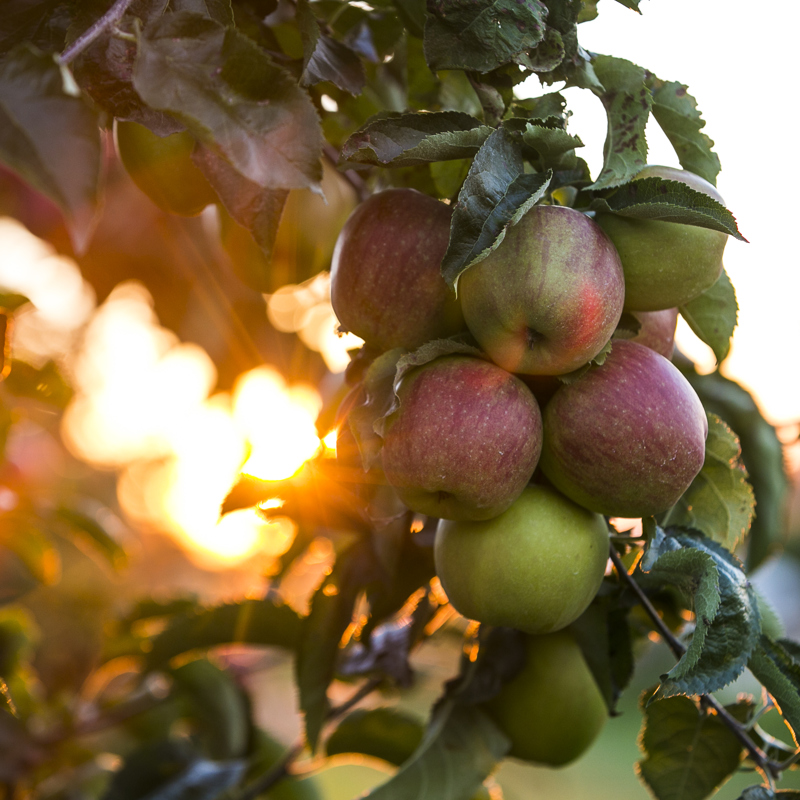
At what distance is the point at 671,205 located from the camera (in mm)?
552

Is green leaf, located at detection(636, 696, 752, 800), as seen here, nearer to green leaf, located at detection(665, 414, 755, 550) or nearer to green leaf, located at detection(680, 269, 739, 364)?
green leaf, located at detection(665, 414, 755, 550)

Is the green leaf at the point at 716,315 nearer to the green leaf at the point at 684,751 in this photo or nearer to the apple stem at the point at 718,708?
the apple stem at the point at 718,708

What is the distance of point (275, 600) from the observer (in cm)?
110

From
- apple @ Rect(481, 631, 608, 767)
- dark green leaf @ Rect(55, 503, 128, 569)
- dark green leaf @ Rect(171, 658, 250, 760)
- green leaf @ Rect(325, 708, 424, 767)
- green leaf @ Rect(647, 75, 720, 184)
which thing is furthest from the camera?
dark green leaf @ Rect(55, 503, 128, 569)

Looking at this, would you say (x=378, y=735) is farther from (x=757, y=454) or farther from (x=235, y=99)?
(x=235, y=99)

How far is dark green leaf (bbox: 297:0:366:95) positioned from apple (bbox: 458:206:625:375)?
23 centimetres

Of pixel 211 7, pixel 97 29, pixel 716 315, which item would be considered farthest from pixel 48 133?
pixel 716 315

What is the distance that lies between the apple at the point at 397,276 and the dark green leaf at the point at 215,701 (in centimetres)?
86

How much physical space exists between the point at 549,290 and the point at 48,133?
39cm

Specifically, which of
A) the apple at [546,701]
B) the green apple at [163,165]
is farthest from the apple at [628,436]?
the green apple at [163,165]

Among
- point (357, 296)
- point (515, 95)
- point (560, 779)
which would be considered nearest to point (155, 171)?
point (357, 296)

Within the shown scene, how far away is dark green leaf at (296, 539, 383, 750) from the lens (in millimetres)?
890

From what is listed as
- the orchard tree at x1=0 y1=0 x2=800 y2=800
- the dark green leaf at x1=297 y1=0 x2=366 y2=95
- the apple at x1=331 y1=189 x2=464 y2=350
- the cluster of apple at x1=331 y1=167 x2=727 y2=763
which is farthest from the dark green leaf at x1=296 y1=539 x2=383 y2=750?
the dark green leaf at x1=297 y1=0 x2=366 y2=95

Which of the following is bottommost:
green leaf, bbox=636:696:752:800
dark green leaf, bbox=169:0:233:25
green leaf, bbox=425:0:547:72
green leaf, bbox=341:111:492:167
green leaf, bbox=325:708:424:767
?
green leaf, bbox=325:708:424:767
